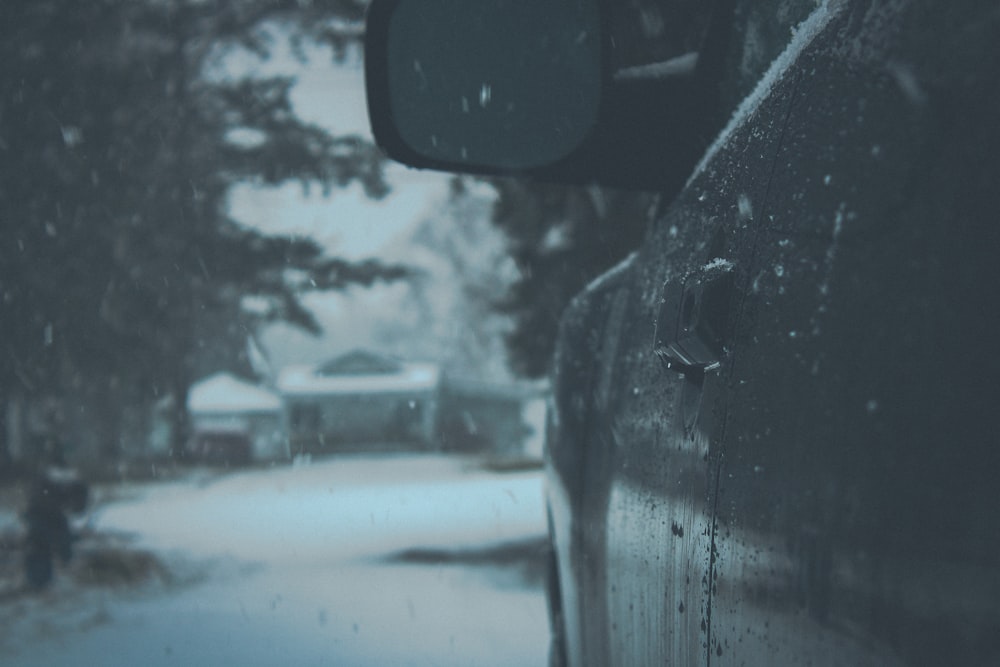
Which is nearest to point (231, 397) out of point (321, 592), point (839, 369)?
point (321, 592)

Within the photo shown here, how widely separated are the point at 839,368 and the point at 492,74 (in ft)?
3.93

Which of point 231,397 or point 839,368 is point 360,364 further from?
point 839,368

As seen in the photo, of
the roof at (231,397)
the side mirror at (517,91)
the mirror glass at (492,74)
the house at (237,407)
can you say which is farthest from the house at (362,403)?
the mirror glass at (492,74)

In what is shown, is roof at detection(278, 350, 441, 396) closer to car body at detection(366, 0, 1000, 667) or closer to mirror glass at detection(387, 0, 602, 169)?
mirror glass at detection(387, 0, 602, 169)

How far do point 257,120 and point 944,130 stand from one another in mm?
20458

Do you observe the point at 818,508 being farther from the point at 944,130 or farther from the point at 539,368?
the point at 539,368

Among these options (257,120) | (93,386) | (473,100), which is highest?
(257,120)

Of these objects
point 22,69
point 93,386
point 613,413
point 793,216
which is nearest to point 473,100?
point 613,413

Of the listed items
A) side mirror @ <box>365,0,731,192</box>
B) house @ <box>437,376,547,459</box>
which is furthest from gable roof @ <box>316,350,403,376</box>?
side mirror @ <box>365,0,731,192</box>

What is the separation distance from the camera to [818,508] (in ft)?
3.03

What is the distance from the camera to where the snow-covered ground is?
6477 mm

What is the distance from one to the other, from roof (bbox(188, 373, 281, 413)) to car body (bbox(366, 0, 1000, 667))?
46.6 metres

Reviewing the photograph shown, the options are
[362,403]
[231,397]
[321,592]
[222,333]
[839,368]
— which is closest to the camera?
[839,368]

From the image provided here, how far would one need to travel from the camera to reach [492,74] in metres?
1.95
